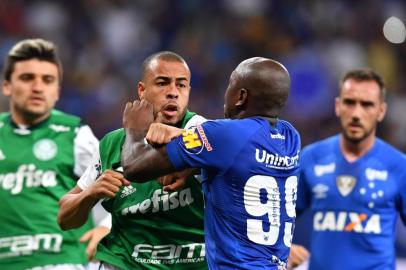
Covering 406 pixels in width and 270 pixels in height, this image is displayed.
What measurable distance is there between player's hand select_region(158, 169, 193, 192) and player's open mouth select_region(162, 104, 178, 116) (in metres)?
0.36

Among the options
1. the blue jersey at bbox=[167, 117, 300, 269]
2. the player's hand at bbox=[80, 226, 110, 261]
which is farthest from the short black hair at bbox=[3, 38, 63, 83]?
the blue jersey at bbox=[167, 117, 300, 269]

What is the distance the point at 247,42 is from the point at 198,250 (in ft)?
27.4

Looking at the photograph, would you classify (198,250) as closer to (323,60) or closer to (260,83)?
(260,83)

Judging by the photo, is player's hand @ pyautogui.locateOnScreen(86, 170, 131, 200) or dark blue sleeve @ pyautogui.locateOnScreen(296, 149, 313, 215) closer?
player's hand @ pyautogui.locateOnScreen(86, 170, 131, 200)

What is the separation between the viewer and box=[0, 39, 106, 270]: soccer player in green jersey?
19.5 ft

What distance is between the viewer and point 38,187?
6.03 m

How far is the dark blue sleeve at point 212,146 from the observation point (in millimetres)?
3971

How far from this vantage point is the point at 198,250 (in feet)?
15.5

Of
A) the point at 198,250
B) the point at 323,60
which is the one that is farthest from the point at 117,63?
the point at 198,250

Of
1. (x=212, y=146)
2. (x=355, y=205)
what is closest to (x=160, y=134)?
(x=212, y=146)

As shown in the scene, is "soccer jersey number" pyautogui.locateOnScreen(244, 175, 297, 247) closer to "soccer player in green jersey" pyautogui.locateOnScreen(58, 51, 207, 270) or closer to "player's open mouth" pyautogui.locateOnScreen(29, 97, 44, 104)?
"soccer player in green jersey" pyautogui.locateOnScreen(58, 51, 207, 270)

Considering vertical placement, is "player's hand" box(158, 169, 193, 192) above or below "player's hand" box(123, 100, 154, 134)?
below

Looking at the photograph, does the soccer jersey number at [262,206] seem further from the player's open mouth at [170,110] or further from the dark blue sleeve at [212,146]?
the player's open mouth at [170,110]

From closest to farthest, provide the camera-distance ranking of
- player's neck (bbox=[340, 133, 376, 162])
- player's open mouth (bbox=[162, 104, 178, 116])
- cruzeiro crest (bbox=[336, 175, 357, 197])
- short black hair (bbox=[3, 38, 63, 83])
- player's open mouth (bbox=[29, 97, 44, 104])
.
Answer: player's open mouth (bbox=[162, 104, 178, 116]) < player's open mouth (bbox=[29, 97, 44, 104]) < short black hair (bbox=[3, 38, 63, 83]) < cruzeiro crest (bbox=[336, 175, 357, 197]) < player's neck (bbox=[340, 133, 376, 162])
